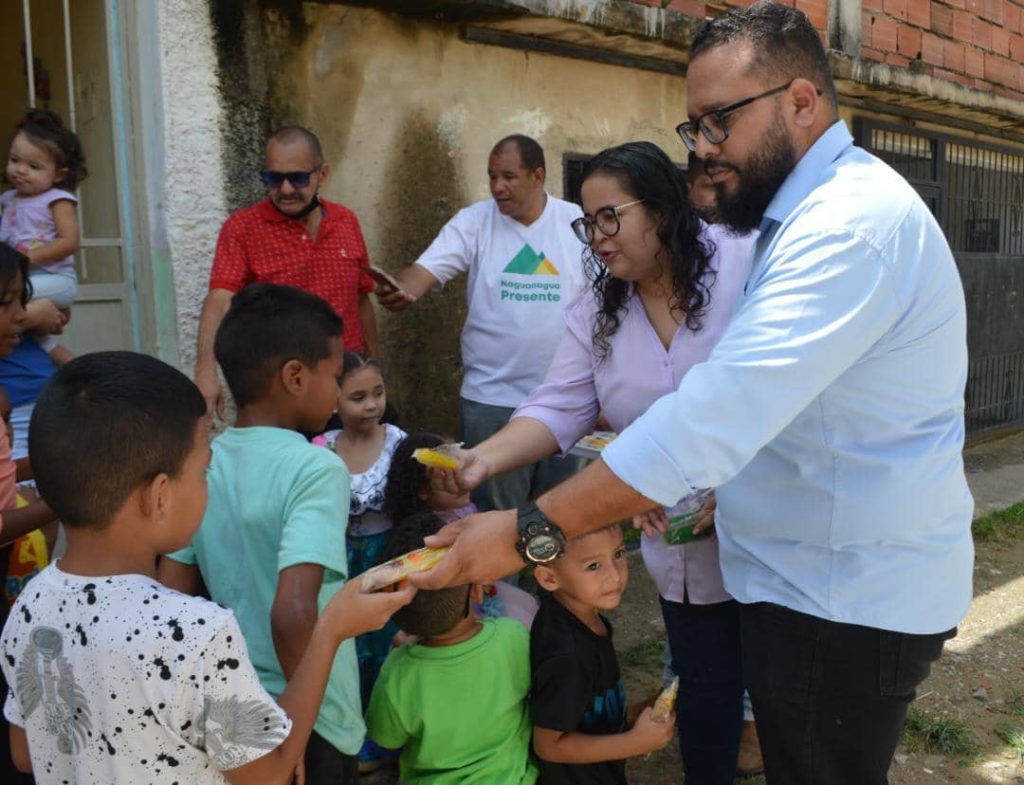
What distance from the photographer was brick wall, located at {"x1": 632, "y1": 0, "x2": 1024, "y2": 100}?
Result: 24.5 ft

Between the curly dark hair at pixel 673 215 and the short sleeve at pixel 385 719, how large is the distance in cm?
122

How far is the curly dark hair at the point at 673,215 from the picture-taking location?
2.52 m

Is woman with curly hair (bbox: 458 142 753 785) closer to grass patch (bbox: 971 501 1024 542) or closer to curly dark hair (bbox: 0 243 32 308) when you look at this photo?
curly dark hair (bbox: 0 243 32 308)

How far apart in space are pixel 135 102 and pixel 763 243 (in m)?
2.84

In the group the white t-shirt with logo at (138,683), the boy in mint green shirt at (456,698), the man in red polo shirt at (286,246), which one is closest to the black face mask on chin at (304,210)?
the man in red polo shirt at (286,246)

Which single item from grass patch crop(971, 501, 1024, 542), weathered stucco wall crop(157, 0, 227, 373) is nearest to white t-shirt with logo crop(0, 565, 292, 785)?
weathered stucco wall crop(157, 0, 227, 373)

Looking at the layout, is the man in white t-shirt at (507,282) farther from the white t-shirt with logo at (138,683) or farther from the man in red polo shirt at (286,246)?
the white t-shirt with logo at (138,683)

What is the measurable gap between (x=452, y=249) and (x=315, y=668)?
2.95 meters

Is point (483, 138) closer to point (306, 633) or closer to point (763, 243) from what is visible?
point (763, 243)

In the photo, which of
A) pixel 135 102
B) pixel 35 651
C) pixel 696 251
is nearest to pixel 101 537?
pixel 35 651

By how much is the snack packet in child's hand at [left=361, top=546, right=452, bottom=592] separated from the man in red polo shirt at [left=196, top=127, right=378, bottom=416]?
1900 millimetres

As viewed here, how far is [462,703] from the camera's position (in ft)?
7.95

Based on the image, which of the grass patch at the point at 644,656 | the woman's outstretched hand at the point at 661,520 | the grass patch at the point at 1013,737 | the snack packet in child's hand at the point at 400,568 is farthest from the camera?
the grass patch at the point at 644,656

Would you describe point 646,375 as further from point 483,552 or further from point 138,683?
point 138,683
